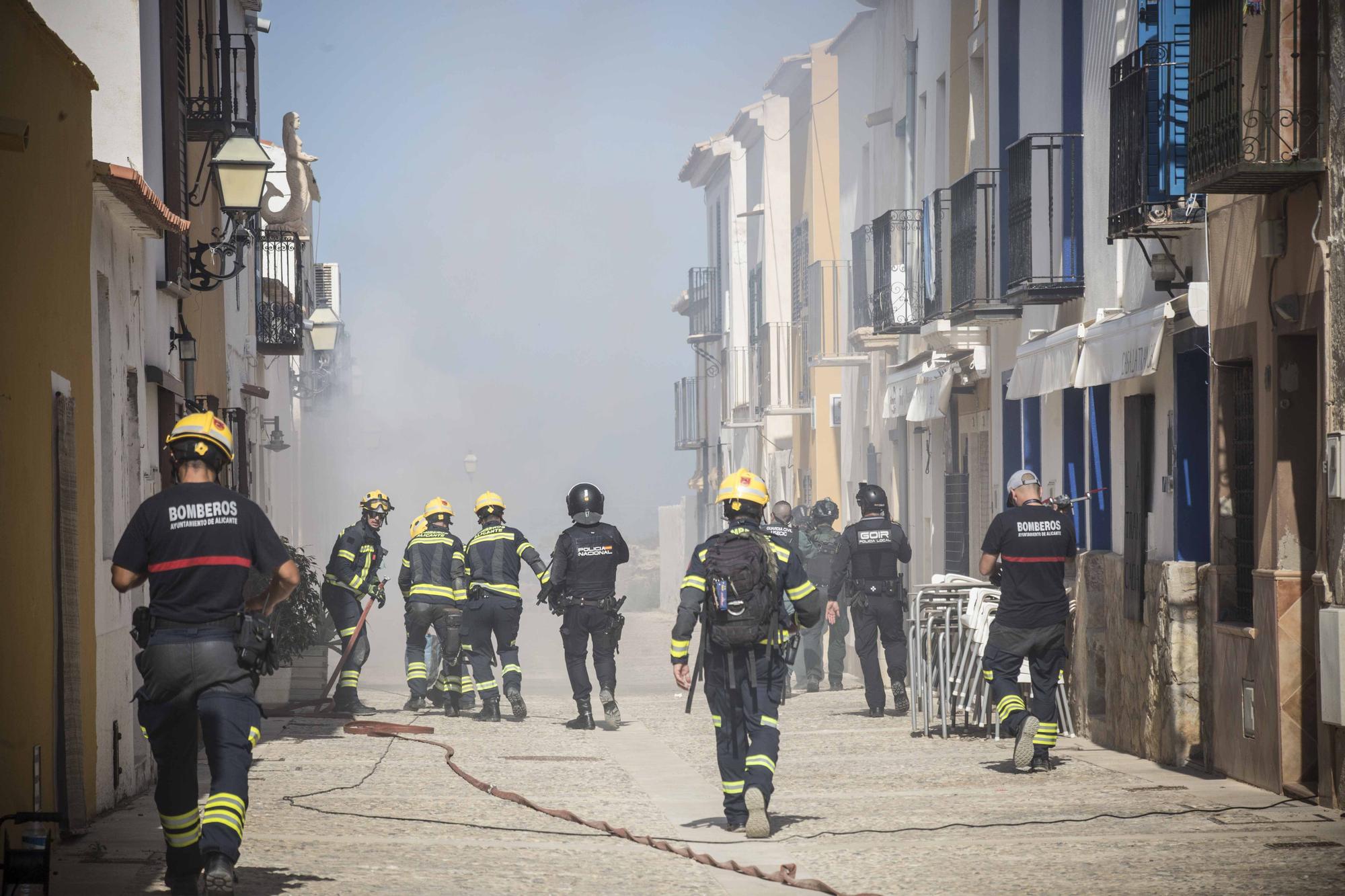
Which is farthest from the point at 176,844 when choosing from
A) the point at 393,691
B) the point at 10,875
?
the point at 393,691

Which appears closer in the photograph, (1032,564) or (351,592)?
(1032,564)

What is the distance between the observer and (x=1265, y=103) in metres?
10.7

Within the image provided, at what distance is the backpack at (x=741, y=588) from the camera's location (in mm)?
10430

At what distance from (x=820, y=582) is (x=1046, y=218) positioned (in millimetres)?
5687

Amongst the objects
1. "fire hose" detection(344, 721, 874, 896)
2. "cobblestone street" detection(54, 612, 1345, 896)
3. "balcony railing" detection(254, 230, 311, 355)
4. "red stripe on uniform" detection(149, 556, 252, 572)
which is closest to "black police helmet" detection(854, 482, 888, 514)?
"cobblestone street" detection(54, 612, 1345, 896)

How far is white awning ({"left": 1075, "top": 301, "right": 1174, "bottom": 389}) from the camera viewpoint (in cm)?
1284

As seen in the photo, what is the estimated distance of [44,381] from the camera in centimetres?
915

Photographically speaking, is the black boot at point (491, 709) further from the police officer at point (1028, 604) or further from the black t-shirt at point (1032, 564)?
the black t-shirt at point (1032, 564)

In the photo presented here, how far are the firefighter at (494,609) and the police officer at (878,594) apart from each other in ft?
9.37

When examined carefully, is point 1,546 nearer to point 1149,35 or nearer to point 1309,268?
point 1309,268

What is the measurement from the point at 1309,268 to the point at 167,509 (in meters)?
6.29

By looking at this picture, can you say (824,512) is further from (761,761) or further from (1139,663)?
(761,761)

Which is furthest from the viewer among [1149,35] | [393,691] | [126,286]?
[393,691]

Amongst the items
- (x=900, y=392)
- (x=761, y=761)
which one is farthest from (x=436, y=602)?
(x=761, y=761)
